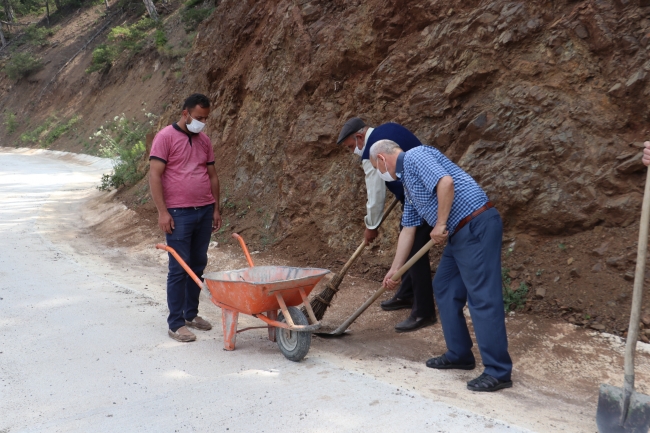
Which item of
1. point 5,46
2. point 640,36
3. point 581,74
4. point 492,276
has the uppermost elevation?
point 5,46

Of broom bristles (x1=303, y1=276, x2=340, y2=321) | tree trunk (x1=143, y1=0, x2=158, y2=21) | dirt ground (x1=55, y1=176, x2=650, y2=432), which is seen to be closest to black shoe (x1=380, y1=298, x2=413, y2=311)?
dirt ground (x1=55, y1=176, x2=650, y2=432)

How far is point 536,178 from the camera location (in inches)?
217

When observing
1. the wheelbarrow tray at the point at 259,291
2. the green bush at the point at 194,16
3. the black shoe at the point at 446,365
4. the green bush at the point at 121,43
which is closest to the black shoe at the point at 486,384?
the black shoe at the point at 446,365

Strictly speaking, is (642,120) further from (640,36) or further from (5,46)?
(5,46)

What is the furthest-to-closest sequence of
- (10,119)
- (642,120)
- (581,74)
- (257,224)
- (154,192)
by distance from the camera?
(10,119) < (257,224) < (581,74) < (642,120) < (154,192)

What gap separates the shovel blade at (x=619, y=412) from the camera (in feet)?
9.91

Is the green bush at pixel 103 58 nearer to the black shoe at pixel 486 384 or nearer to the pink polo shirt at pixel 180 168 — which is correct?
the pink polo shirt at pixel 180 168

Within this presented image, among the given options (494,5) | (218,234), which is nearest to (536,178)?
(494,5)

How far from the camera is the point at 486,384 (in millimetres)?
3699

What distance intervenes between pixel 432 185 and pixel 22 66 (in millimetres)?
36836

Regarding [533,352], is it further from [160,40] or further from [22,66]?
[22,66]

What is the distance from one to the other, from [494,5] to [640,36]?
1580 millimetres

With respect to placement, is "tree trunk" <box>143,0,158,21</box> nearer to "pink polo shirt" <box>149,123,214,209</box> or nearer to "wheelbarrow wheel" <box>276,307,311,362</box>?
"pink polo shirt" <box>149,123,214,209</box>

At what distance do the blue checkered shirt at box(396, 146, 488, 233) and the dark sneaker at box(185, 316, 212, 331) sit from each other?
2.23 metres
